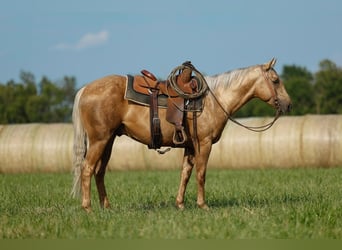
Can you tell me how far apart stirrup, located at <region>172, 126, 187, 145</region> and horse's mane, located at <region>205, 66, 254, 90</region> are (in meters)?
0.97

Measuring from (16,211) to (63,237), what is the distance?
112 inches

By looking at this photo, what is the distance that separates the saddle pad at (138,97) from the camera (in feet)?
30.8

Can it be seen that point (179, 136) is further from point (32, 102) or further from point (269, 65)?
point (32, 102)

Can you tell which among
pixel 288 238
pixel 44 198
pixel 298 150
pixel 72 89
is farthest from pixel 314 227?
pixel 72 89

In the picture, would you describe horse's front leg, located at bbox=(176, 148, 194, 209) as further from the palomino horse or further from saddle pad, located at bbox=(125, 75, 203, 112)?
saddle pad, located at bbox=(125, 75, 203, 112)

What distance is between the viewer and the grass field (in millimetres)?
6746

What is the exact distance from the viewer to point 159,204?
10172mm

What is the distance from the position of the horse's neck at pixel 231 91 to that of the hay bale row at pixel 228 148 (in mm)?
8625

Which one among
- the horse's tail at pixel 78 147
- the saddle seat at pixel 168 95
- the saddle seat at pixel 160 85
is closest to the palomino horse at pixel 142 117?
the horse's tail at pixel 78 147

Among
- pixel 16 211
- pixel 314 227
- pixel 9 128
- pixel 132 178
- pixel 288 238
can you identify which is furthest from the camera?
pixel 9 128

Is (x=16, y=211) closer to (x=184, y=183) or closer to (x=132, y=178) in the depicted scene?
(x=184, y=183)

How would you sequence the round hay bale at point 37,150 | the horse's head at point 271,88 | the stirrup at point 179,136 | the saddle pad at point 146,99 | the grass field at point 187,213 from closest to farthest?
the grass field at point 187,213
the stirrup at point 179,136
the saddle pad at point 146,99
the horse's head at point 271,88
the round hay bale at point 37,150

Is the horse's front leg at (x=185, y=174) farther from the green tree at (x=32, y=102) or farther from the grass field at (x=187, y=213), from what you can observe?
the green tree at (x=32, y=102)

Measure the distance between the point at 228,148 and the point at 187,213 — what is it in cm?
1107
